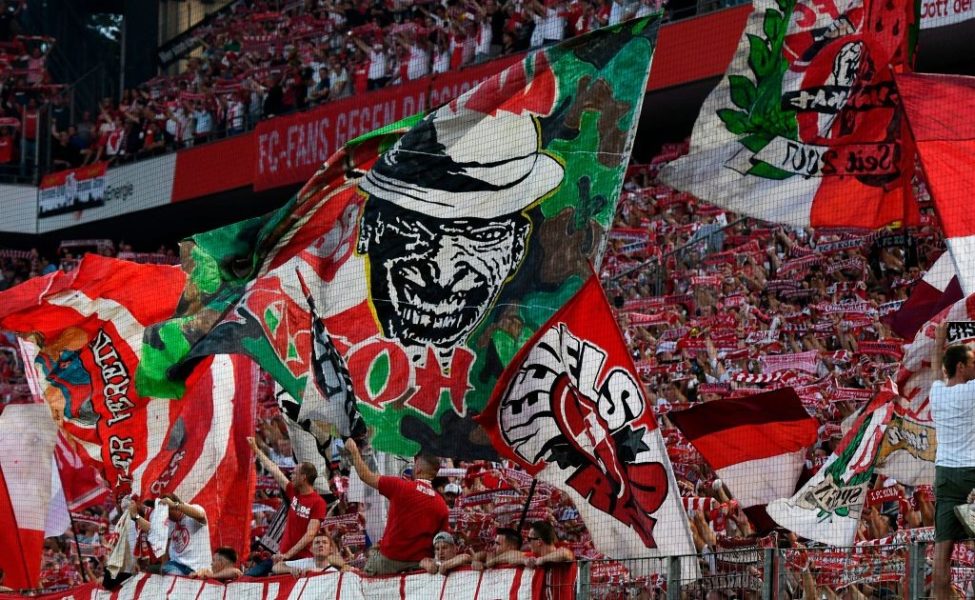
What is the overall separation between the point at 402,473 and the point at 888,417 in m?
4.62

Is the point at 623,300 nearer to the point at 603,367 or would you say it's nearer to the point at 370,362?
the point at 370,362

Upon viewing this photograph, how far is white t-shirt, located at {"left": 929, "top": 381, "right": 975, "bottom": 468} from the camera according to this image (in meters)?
6.12

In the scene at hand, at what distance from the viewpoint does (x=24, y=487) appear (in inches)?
495

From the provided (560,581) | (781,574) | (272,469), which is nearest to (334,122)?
(272,469)

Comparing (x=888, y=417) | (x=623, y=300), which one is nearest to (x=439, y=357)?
(x=888, y=417)

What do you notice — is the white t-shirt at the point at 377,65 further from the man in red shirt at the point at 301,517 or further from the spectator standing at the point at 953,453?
the spectator standing at the point at 953,453

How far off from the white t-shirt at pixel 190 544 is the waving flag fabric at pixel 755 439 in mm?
3629

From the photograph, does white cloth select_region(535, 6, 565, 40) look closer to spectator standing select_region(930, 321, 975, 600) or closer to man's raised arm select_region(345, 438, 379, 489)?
man's raised arm select_region(345, 438, 379, 489)

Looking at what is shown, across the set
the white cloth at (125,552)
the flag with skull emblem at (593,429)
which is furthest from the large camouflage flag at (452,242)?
the white cloth at (125,552)

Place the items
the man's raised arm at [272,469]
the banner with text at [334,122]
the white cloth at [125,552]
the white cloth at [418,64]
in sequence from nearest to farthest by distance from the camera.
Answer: the man's raised arm at [272,469], the white cloth at [125,552], the banner with text at [334,122], the white cloth at [418,64]

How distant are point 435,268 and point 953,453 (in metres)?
3.87

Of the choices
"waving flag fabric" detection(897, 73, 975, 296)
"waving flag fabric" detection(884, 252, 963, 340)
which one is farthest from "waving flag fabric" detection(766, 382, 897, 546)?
"waving flag fabric" detection(884, 252, 963, 340)

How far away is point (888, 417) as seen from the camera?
726 cm

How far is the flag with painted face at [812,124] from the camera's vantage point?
29.2 ft
